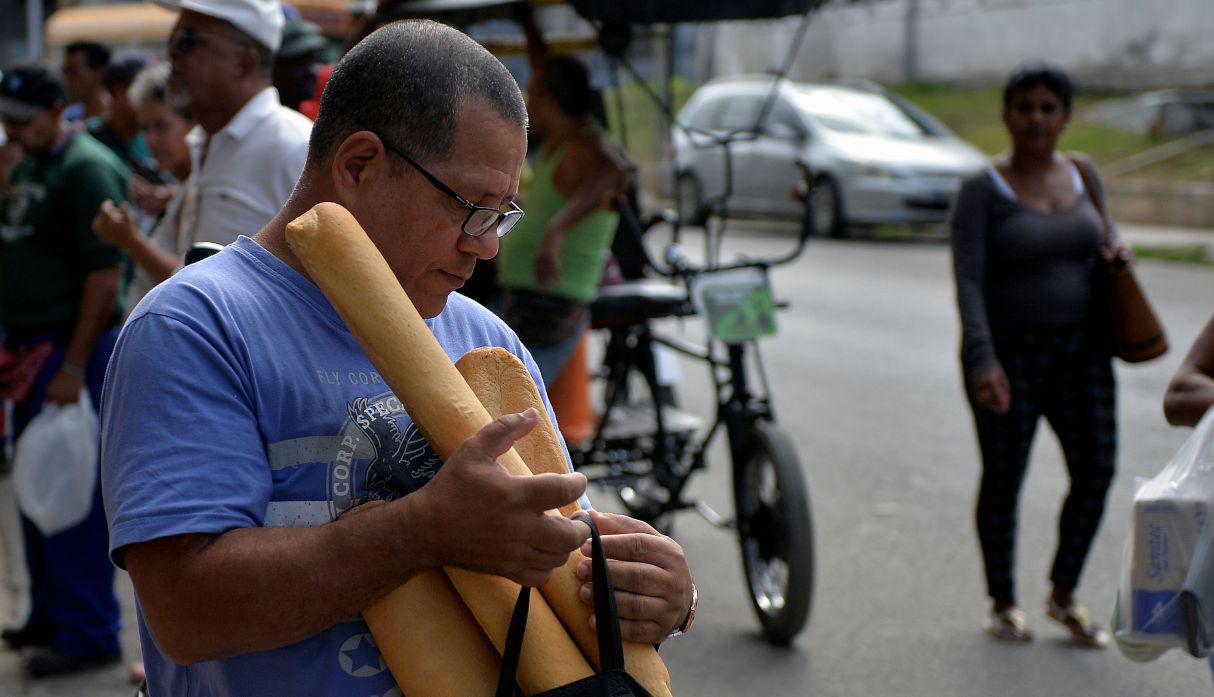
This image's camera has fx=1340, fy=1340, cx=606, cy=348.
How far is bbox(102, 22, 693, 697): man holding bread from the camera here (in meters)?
1.40

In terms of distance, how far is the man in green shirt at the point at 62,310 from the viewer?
443cm

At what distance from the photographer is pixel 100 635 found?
4.44m

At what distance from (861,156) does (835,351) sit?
623cm

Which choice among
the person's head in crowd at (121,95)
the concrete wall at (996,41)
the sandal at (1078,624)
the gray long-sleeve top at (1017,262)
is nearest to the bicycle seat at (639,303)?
the gray long-sleeve top at (1017,262)

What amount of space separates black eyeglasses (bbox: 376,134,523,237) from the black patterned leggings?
3.39 m

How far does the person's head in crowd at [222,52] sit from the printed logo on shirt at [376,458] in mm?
2197

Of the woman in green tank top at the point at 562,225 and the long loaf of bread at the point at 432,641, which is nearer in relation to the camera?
the long loaf of bread at the point at 432,641

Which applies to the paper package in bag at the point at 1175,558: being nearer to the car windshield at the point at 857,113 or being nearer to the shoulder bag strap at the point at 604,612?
the shoulder bag strap at the point at 604,612

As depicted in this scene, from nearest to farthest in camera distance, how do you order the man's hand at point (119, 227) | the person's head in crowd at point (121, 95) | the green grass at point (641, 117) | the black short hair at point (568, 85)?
the man's hand at point (119, 227) < the black short hair at point (568, 85) < the green grass at point (641, 117) < the person's head in crowd at point (121, 95)

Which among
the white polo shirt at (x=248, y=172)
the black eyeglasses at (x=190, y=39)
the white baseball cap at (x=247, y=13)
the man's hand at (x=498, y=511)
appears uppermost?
the man's hand at (x=498, y=511)

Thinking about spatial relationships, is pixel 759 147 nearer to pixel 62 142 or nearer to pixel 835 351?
pixel 835 351

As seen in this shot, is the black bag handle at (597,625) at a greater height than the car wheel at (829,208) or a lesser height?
greater

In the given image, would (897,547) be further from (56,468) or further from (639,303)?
(56,468)

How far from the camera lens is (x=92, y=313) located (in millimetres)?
4426
